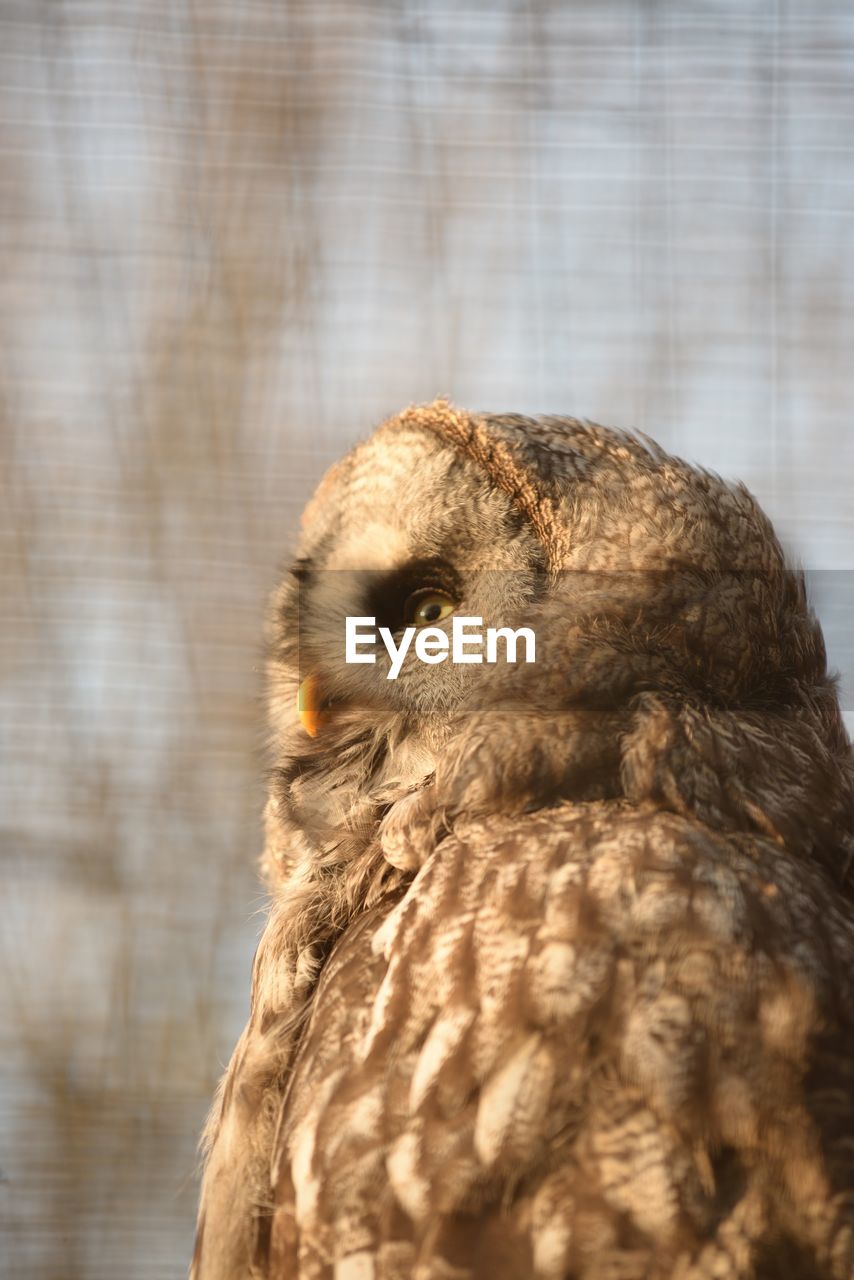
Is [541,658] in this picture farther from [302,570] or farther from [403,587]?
[302,570]

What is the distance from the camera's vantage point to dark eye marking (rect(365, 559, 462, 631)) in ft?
4.65

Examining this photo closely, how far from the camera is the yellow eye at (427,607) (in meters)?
1.41

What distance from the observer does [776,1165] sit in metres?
0.95

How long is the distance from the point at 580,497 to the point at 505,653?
0.61ft

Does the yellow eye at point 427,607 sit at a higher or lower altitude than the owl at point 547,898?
higher

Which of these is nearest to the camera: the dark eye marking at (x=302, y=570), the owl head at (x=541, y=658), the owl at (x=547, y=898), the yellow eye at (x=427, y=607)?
the owl at (x=547, y=898)

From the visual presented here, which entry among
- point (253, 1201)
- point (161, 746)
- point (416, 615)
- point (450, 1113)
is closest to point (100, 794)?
point (161, 746)

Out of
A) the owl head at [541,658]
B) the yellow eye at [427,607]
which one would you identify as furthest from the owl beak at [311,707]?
the yellow eye at [427,607]

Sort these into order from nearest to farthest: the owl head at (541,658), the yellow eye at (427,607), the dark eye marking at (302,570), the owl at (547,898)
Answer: the owl at (547,898) → the owl head at (541,658) → the yellow eye at (427,607) → the dark eye marking at (302,570)

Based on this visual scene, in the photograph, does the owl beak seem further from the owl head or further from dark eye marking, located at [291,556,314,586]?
dark eye marking, located at [291,556,314,586]

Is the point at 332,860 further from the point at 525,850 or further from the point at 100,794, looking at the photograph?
the point at 100,794

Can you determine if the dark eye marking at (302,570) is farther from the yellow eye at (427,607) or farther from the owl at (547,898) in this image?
the yellow eye at (427,607)

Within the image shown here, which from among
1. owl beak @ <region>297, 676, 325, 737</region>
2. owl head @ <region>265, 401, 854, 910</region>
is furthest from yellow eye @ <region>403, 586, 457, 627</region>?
owl beak @ <region>297, 676, 325, 737</region>

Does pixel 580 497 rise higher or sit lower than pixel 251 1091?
higher
